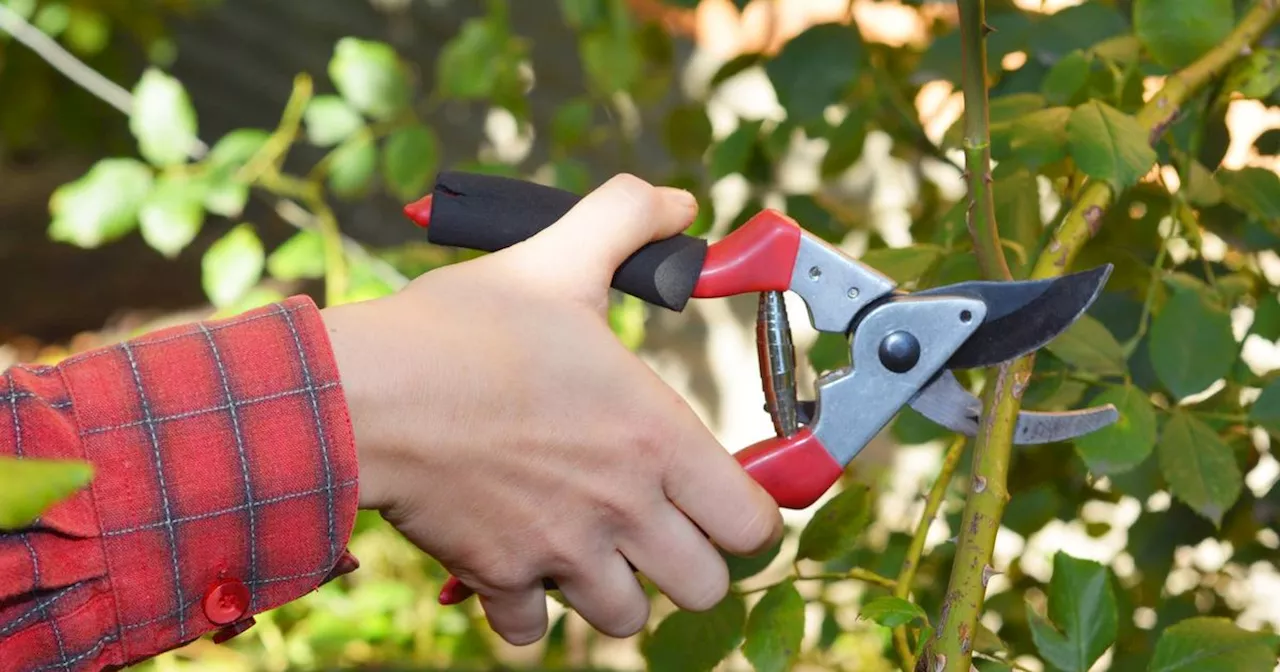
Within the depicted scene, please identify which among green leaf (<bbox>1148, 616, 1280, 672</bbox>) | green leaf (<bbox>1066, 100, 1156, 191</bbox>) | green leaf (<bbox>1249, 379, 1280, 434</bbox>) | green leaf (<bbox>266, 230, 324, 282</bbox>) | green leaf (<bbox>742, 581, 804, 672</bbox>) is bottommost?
green leaf (<bbox>266, 230, 324, 282</bbox>)

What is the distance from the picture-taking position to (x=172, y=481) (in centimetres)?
49

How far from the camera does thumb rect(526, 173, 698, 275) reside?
52cm

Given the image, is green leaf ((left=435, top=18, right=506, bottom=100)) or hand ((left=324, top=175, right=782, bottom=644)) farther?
green leaf ((left=435, top=18, right=506, bottom=100))

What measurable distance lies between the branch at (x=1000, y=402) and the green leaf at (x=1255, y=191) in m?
0.06

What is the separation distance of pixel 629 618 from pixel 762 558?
0.10 metres

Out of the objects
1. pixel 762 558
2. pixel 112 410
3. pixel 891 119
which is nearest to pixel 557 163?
pixel 891 119

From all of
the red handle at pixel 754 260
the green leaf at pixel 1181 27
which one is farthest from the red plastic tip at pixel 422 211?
the green leaf at pixel 1181 27

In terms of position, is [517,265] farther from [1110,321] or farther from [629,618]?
[1110,321]

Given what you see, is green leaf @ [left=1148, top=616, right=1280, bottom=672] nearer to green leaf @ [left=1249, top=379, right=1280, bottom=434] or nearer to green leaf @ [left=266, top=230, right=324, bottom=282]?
green leaf @ [left=1249, top=379, right=1280, bottom=434]

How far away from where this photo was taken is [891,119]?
90 centimetres

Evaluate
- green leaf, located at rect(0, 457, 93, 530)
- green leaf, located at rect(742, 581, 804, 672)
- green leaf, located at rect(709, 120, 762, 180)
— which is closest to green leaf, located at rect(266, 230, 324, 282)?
green leaf, located at rect(709, 120, 762, 180)

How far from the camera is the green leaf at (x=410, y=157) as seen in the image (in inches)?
37.1

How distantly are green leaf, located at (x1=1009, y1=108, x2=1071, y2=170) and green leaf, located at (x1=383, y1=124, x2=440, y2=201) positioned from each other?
49 centimetres

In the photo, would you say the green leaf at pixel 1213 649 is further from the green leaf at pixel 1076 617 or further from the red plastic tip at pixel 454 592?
the red plastic tip at pixel 454 592
